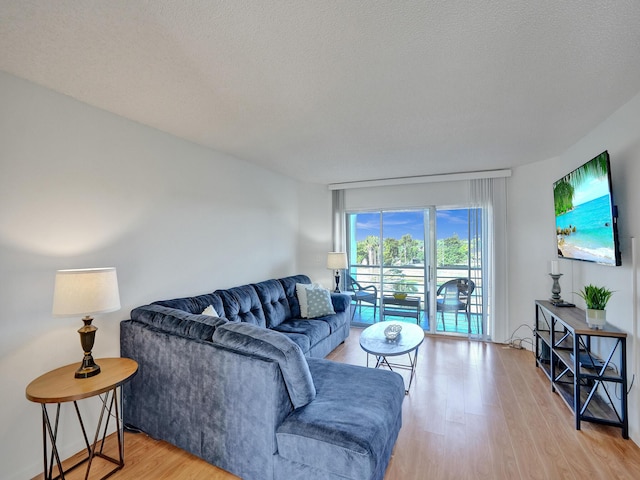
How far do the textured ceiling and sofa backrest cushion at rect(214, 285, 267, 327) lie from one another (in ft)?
5.17

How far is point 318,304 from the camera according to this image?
3.82 m

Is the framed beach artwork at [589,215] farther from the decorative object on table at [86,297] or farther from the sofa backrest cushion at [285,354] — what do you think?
the decorative object on table at [86,297]

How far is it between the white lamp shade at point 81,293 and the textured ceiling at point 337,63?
1.19m

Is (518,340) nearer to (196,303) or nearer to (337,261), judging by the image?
(337,261)

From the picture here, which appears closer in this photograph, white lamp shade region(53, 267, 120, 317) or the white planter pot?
white lamp shade region(53, 267, 120, 317)

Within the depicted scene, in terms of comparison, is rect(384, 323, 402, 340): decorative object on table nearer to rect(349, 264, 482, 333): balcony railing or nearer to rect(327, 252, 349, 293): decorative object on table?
rect(327, 252, 349, 293): decorative object on table

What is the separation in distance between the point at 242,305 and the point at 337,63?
239cm

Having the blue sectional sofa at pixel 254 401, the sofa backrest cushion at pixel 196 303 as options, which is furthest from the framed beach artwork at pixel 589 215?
the sofa backrest cushion at pixel 196 303

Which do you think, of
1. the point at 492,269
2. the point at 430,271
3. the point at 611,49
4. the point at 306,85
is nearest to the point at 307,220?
the point at 430,271

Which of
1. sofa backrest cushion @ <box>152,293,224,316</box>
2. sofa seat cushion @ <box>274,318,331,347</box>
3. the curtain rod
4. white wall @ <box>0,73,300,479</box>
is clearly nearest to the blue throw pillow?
sofa seat cushion @ <box>274,318,331,347</box>

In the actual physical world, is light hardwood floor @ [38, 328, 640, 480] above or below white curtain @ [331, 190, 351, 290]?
below

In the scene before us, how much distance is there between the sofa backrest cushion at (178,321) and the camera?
1.99 meters

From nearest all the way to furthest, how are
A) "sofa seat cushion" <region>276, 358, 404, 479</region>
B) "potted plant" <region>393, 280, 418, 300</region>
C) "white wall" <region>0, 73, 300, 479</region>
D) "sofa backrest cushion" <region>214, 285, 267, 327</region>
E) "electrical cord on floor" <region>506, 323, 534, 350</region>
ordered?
"sofa seat cushion" <region>276, 358, 404, 479</region>
"white wall" <region>0, 73, 300, 479</region>
"sofa backrest cushion" <region>214, 285, 267, 327</region>
"electrical cord on floor" <region>506, 323, 534, 350</region>
"potted plant" <region>393, 280, 418, 300</region>

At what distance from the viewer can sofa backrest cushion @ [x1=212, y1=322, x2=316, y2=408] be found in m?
1.68
